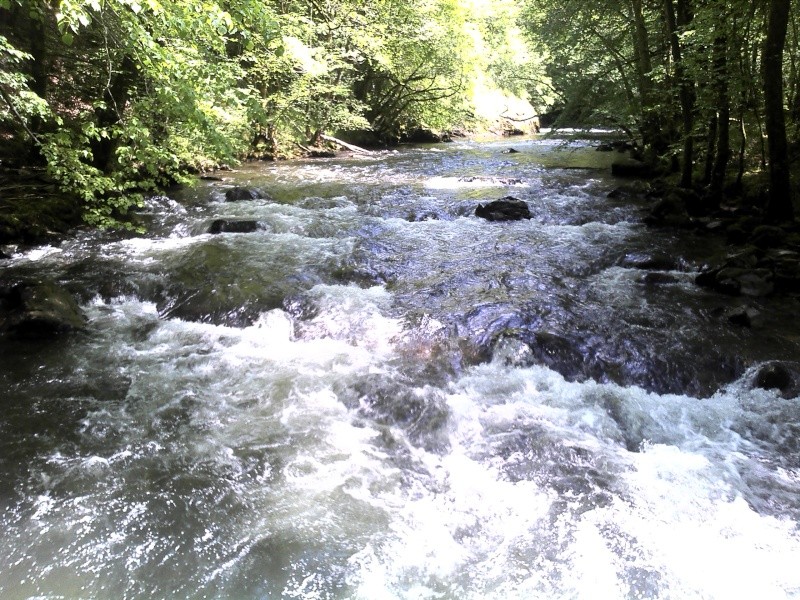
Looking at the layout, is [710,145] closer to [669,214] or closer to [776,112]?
[669,214]

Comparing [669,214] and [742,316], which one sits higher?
[669,214]

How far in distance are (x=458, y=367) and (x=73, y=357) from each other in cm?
444

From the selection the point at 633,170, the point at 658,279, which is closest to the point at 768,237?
the point at 658,279

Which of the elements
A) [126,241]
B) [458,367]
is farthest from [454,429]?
[126,241]

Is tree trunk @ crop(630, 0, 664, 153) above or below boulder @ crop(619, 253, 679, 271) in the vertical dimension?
above

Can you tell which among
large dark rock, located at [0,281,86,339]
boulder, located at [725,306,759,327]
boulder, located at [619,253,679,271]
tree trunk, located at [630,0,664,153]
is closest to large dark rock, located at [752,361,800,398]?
boulder, located at [725,306,759,327]

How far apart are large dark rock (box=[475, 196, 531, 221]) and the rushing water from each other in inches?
113

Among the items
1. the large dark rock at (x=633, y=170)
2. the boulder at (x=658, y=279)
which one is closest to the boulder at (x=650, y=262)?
the boulder at (x=658, y=279)

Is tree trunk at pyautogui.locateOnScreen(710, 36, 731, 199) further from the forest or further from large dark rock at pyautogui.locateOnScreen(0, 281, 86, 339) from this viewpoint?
large dark rock at pyautogui.locateOnScreen(0, 281, 86, 339)

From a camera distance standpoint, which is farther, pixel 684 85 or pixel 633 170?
pixel 633 170

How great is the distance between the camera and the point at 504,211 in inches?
473

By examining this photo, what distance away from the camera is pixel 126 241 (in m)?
10.0

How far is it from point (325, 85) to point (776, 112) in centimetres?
1618

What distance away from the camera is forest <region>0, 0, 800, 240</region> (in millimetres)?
6910
